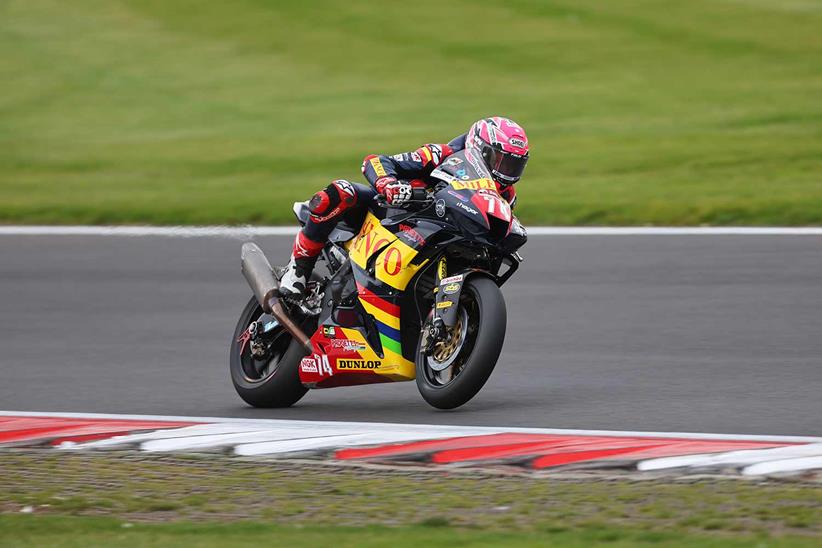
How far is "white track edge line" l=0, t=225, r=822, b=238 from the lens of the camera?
13391 mm

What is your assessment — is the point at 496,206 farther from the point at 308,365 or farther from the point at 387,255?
the point at 308,365

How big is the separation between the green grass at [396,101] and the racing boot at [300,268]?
6226mm

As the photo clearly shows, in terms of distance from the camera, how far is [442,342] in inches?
303

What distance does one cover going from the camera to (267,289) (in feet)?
27.3

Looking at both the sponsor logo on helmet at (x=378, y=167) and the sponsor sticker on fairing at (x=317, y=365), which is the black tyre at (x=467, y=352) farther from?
the sponsor logo on helmet at (x=378, y=167)

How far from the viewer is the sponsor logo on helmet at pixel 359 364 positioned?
796 cm

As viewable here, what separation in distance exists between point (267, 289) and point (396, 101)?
1286 centimetres

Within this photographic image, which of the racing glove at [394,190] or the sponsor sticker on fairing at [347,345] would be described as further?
the sponsor sticker on fairing at [347,345]

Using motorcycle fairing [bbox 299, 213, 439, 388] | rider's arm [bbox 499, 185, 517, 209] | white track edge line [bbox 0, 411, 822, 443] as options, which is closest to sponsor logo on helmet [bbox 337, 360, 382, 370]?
motorcycle fairing [bbox 299, 213, 439, 388]

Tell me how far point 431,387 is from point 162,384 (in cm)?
211

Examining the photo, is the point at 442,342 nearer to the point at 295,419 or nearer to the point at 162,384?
the point at 295,419

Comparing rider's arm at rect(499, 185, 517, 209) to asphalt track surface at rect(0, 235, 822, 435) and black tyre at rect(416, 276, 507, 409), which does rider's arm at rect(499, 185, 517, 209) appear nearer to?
black tyre at rect(416, 276, 507, 409)

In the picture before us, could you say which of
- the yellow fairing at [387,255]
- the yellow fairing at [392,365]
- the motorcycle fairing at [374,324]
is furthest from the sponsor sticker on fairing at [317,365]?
the yellow fairing at [387,255]

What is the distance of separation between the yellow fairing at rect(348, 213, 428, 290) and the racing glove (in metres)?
0.25
